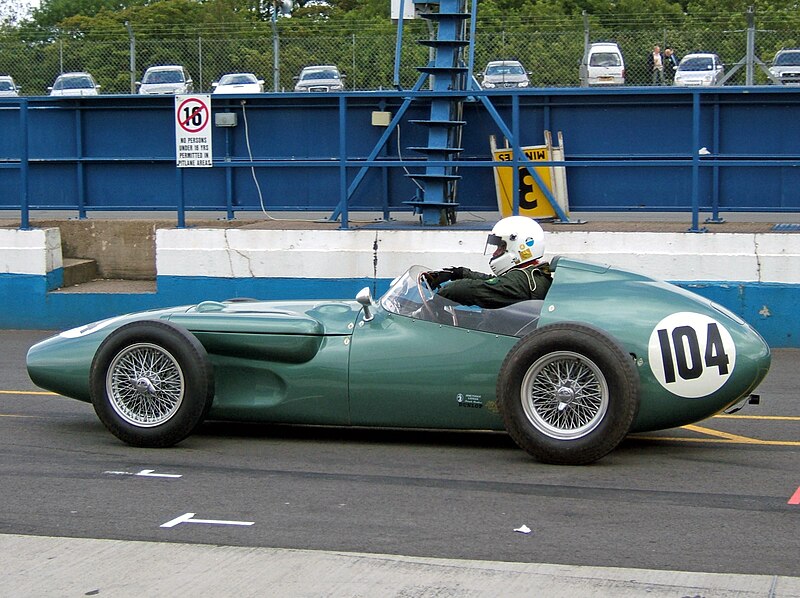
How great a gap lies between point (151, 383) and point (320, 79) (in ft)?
74.7

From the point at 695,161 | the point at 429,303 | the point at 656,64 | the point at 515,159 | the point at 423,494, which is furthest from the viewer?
the point at 656,64

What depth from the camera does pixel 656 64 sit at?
27859mm

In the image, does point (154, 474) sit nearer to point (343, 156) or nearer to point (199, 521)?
point (199, 521)

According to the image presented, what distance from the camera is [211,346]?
22.7ft

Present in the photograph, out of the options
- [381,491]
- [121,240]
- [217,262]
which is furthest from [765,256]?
[121,240]

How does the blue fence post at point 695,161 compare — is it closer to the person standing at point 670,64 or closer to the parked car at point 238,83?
the person standing at point 670,64

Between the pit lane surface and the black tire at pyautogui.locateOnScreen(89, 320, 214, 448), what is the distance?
6.5 inches

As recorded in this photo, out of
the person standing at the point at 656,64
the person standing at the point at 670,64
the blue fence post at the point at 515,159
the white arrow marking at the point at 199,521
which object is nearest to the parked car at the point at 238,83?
the person standing at the point at 656,64

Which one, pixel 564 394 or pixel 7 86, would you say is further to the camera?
pixel 7 86

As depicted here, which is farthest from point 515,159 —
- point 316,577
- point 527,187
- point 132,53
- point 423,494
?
point 132,53

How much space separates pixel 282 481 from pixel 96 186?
924 cm

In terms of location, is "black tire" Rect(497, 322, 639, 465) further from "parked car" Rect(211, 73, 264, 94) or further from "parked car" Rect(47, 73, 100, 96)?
"parked car" Rect(47, 73, 100, 96)

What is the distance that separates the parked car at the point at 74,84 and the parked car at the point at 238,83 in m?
3.33

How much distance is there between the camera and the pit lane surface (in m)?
5.01
